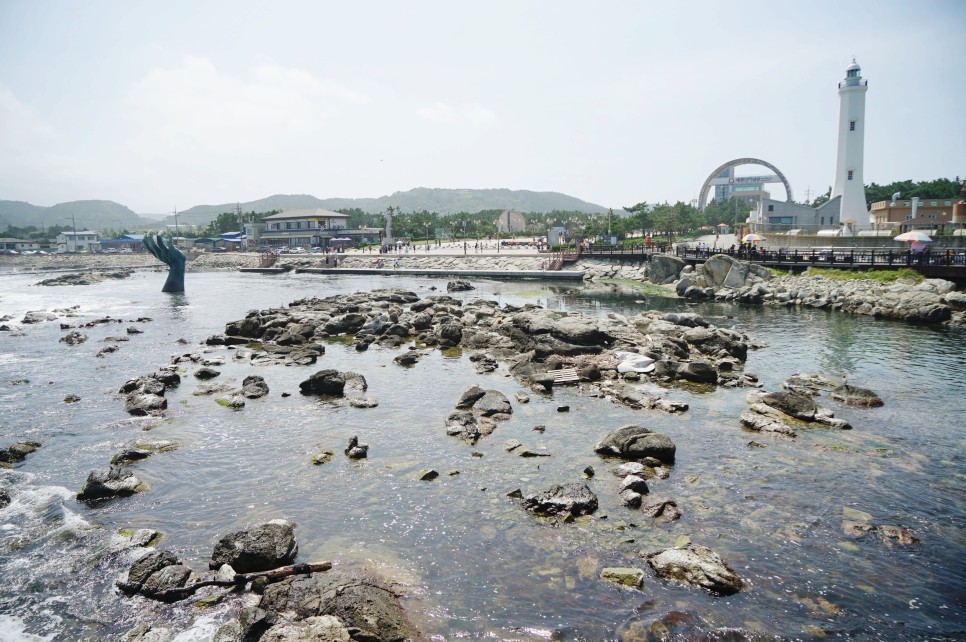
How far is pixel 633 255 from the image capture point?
6544cm

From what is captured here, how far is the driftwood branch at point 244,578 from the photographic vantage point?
9.16m

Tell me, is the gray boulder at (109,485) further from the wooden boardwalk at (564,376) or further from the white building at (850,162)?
the white building at (850,162)

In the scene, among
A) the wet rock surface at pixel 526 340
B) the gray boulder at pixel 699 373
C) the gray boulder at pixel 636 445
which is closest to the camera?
the gray boulder at pixel 636 445

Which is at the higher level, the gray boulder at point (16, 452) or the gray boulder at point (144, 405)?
the gray boulder at point (144, 405)

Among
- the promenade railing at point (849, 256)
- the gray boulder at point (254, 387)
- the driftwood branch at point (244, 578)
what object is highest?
the promenade railing at point (849, 256)

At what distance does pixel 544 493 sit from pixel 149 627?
7.52 metres

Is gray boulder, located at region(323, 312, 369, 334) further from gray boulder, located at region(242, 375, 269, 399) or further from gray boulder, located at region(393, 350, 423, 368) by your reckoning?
gray boulder, located at region(242, 375, 269, 399)

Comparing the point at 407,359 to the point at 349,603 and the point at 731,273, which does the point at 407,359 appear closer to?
the point at 349,603

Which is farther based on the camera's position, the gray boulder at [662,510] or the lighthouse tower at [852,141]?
the lighthouse tower at [852,141]

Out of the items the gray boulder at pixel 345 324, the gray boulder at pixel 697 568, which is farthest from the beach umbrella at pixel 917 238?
the gray boulder at pixel 697 568

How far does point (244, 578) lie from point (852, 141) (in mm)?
75896

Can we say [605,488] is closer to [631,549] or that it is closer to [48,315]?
[631,549]

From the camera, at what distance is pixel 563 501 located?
11828 mm

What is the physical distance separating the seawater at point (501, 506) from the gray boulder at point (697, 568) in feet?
0.82
